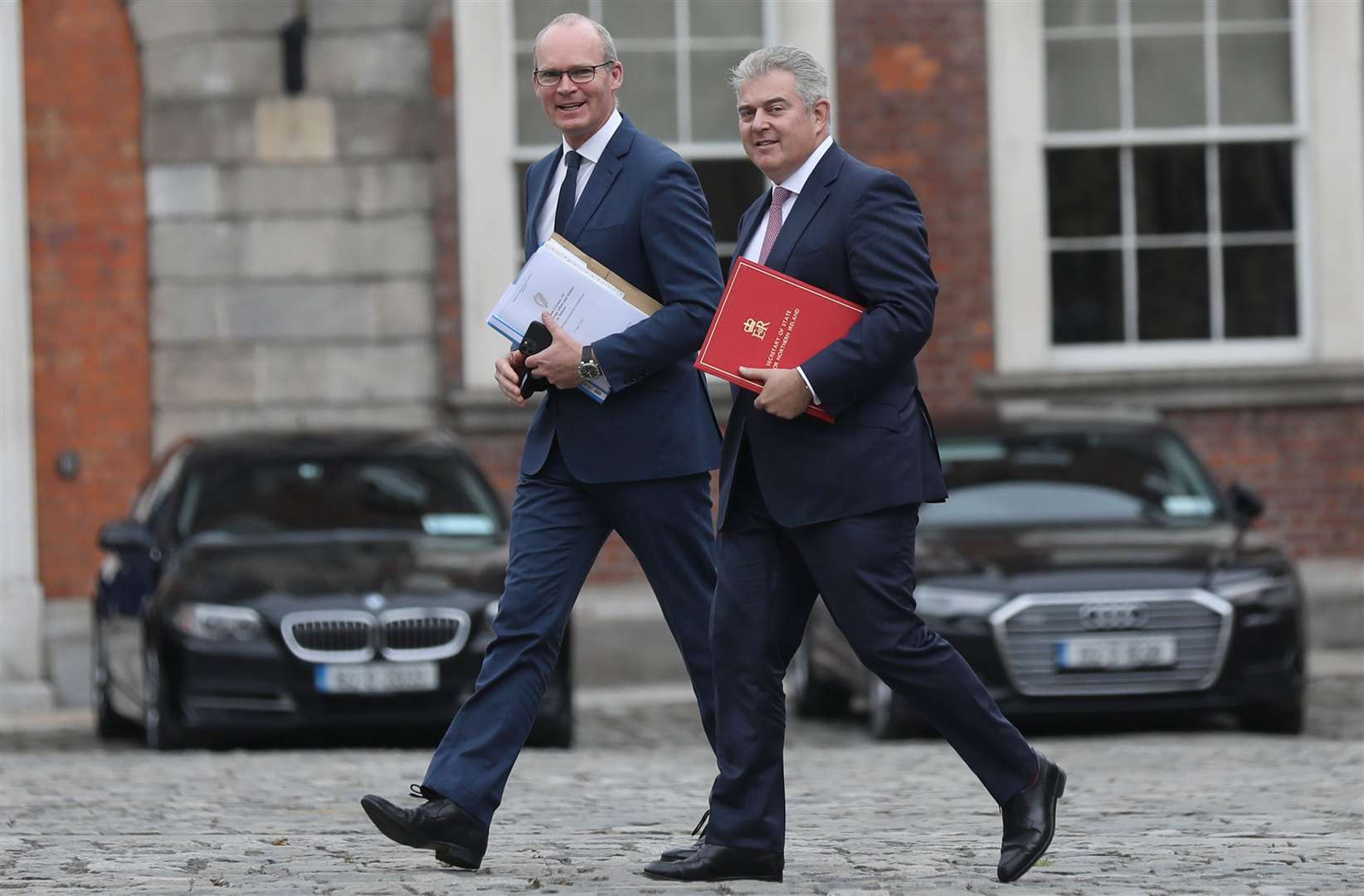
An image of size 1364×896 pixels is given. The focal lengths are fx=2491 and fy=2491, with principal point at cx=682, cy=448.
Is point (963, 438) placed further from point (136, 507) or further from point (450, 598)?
point (136, 507)

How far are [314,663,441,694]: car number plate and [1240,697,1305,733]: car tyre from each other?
11.2 ft

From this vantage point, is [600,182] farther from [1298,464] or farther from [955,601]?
[1298,464]

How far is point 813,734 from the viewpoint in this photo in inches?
440

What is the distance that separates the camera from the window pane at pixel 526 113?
1451 cm

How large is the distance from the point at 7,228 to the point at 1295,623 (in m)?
7.38

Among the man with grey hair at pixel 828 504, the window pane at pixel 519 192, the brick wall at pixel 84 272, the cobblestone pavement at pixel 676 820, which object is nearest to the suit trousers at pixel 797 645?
the man with grey hair at pixel 828 504

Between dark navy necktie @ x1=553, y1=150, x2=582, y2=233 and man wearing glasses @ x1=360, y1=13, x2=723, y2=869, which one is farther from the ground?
dark navy necktie @ x1=553, y1=150, x2=582, y2=233

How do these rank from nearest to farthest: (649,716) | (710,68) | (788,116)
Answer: (788,116) < (649,716) < (710,68)

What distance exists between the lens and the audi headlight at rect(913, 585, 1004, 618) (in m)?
9.98

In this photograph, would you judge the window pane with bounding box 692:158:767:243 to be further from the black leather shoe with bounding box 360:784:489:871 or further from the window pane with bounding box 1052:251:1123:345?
the black leather shoe with bounding box 360:784:489:871

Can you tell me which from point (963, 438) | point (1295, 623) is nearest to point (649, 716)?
point (963, 438)

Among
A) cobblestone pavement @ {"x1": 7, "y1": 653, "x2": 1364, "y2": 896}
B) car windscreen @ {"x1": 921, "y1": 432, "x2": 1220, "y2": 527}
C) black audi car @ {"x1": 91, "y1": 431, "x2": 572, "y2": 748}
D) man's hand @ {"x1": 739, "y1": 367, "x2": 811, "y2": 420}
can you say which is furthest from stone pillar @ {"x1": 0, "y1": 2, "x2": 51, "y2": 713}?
man's hand @ {"x1": 739, "y1": 367, "x2": 811, "y2": 420}

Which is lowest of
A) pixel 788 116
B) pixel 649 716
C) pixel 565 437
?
pixel 649 716

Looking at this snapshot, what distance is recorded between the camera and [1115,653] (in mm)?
9969
